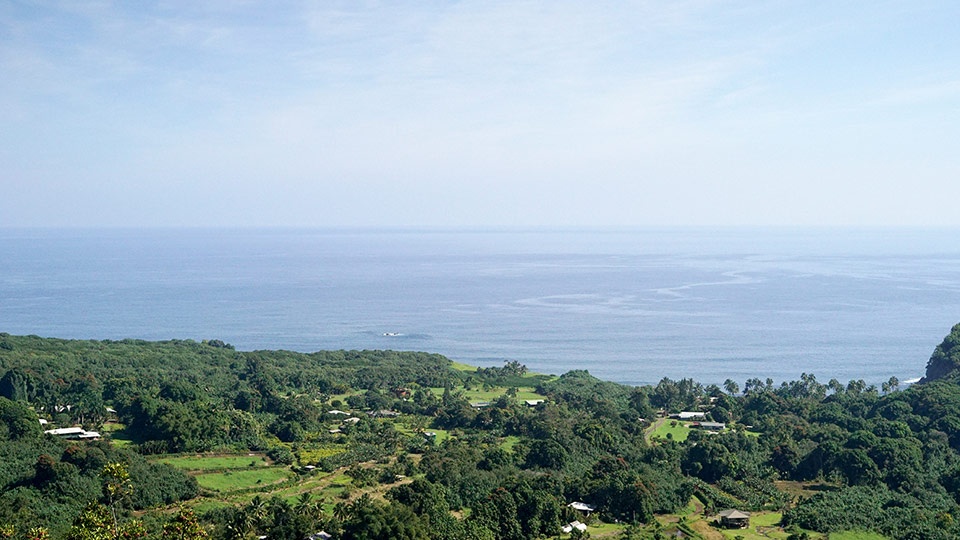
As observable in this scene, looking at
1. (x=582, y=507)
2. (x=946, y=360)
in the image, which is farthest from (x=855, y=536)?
(x=946, y=360)

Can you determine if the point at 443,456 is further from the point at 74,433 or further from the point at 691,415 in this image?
the point at 691,415

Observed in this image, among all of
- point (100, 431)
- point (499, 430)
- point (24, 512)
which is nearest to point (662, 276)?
point (499, 430)

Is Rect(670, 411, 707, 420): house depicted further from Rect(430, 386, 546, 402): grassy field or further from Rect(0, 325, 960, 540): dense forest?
Rect(430, 386, 546, 402): grassy field

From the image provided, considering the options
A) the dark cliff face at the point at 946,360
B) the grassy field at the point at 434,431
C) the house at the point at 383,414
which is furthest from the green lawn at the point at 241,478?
the dark cliff face at the point at 946,360

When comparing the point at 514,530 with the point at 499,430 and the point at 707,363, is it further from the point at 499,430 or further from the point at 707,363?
the point at 707,363

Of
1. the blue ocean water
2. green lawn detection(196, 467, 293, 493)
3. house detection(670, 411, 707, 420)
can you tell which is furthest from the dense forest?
the blue ocean water

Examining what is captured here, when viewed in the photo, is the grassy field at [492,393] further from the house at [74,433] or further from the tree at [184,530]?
the tree at [184,530]
